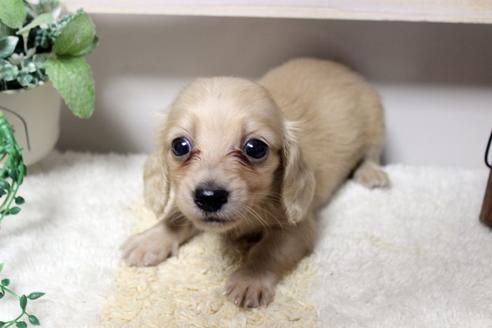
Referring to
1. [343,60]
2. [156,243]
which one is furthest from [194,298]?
[343,60]

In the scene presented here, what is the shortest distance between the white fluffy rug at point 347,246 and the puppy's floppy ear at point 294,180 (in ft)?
0.72

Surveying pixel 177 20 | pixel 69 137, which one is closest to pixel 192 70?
pixel 177 20

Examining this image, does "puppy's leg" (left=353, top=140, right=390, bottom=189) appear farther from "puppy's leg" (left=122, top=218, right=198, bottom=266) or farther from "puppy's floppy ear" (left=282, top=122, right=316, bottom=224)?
"puppy's leg" (left=122, top=218, right=198, bottom=266)

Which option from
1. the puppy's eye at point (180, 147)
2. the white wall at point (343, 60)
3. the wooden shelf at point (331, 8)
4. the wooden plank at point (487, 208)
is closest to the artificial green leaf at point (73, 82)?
the wooden shelf at point (331, 8)

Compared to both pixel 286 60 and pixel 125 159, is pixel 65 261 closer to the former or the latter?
pixel 125 159

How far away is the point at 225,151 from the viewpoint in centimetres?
171

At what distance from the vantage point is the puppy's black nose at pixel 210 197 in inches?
64.5

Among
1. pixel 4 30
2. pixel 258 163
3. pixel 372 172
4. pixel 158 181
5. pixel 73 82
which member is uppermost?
pixel 4 30

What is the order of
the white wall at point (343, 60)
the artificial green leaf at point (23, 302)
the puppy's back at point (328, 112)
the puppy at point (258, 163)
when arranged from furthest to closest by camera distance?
the white wall at point (343, 60)
the puppy's back at point (328, 112)
the puppy at point (258, 163)
the artificial green leaf at point (23, 302)

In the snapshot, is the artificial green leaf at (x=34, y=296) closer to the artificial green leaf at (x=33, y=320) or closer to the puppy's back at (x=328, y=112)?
the artificial green leaf at (x=33, y=320)

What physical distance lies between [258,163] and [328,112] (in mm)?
609

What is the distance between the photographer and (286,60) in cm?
250

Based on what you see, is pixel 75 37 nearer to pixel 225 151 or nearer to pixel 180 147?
pixel 180 147

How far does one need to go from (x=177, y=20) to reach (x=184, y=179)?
93cm
